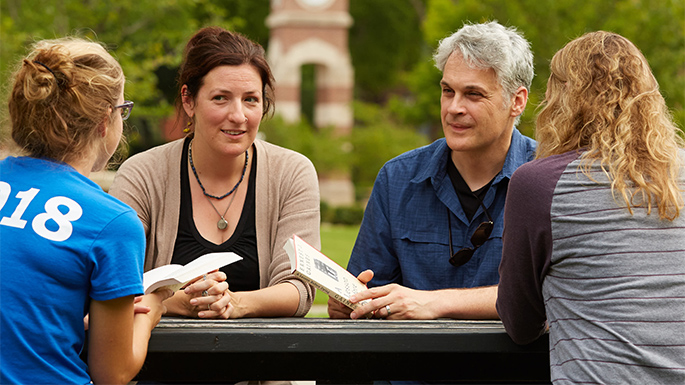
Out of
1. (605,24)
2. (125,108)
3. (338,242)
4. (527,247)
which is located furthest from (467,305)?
(605,24)

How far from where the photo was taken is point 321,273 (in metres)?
2.66

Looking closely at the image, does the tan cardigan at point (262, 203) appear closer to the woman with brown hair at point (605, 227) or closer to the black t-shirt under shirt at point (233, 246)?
the black t-shirt under shirt at point (233, 246)

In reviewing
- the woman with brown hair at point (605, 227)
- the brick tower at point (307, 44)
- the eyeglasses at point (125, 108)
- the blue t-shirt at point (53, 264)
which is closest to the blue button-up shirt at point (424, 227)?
the woman with brown hair at point (605, 227)

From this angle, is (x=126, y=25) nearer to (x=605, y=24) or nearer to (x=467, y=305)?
(x=605, y=24)

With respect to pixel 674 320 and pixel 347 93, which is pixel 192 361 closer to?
pixel 674 320

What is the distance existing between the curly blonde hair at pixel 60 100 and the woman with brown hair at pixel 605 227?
50.4 inches

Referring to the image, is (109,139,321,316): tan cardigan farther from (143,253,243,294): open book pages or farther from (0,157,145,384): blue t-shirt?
(0,157,145,384): blue t-shirt

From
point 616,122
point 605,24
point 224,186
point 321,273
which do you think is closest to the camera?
point 616,122

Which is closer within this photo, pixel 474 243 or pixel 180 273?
pixel 180 273

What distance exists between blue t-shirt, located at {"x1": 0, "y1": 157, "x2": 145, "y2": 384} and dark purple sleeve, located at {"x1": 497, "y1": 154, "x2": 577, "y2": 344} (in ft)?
3.74

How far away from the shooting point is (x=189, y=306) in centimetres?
276

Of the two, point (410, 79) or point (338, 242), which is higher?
point (410, 79)

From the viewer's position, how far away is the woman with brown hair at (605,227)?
6.95ft

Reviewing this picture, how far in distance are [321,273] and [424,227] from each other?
0.82m
